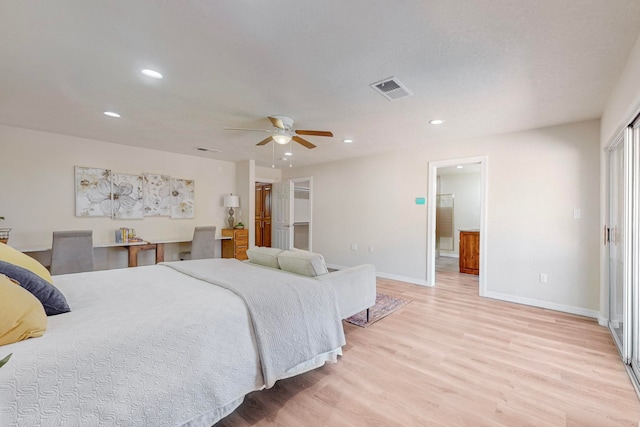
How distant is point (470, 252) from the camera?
5.69 metres

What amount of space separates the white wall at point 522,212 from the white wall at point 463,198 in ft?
11.0

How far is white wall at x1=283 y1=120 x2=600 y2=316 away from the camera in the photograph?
3412 millimetres

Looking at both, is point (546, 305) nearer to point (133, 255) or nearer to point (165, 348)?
point (165, 348)

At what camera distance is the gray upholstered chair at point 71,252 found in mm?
3467

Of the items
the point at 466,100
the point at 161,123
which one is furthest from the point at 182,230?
the point at 466,100

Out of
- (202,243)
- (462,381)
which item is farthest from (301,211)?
(462,381)

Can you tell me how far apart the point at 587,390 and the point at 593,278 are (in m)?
2.02

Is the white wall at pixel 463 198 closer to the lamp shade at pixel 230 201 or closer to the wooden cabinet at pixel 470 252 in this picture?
the wooden cabinet at pixel 470 252

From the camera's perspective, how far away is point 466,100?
Answer: 2.80m

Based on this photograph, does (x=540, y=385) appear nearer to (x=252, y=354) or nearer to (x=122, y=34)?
(x=252, y=354)

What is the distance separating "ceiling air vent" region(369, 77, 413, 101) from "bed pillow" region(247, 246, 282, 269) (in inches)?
72.9

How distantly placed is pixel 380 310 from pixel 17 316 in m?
3.22

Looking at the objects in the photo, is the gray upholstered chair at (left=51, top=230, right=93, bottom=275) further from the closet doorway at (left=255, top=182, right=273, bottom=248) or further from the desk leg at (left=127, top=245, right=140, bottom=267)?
the closet doorway at (left=255, top=182, right=273, bottom=248)

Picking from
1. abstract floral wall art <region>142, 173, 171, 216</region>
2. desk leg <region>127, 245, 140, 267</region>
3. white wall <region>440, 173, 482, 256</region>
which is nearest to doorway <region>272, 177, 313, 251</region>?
abstract floral wall art <region>142, 173, 171, 216</region>
